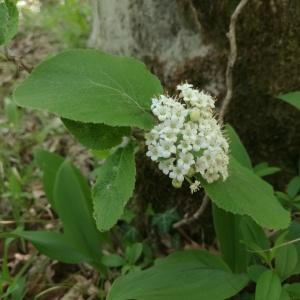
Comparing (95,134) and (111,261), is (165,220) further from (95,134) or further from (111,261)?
(95,134)

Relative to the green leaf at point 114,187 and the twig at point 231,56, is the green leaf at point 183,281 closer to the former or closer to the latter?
the green leaf at point 114,187

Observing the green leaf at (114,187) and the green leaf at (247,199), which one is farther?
the green leaf at (247,199)

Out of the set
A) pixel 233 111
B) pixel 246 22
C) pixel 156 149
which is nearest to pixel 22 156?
pixel 233 111

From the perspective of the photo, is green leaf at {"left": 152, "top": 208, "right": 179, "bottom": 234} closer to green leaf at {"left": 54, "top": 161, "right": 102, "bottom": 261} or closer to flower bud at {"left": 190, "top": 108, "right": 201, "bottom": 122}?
green leaf at {"left": 54, "top": 161, "right": 102, "bottom": 261}

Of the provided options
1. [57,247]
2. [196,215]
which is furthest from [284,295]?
[57,247]

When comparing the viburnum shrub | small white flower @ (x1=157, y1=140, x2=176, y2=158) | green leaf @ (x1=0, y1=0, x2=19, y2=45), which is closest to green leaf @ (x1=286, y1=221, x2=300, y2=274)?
the viburnum shrub

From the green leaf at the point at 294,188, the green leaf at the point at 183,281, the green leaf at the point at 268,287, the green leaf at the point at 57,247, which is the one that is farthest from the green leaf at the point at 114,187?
the green leaf at the point at 294,188
